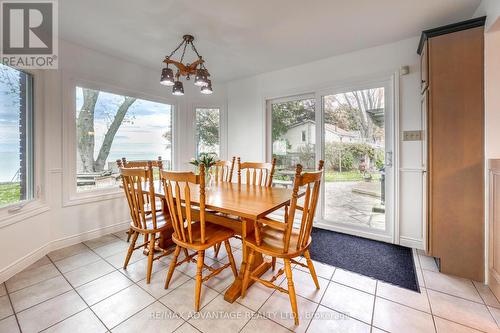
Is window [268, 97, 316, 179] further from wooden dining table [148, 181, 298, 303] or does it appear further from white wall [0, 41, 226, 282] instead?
white wall [0, 41, 226, 282]

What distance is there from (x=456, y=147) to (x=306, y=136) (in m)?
1.73

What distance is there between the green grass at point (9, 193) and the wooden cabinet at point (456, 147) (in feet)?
12.9

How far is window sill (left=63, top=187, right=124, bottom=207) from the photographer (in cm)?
263

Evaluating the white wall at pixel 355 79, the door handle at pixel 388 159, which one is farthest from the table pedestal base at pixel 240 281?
the door handle at pixel 388 159

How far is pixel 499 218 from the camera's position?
1.66 meters

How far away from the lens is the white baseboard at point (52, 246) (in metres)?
1.95

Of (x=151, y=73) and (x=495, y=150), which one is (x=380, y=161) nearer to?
(x=495, y=150)

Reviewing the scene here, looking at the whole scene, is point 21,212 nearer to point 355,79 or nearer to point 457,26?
point 355,79

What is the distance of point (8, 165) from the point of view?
6.79 ft

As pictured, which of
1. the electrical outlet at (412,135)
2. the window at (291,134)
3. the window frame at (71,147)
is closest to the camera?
the electrical outlet at (412,135)

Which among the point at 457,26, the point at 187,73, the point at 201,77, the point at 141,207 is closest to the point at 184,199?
the point at 141,207

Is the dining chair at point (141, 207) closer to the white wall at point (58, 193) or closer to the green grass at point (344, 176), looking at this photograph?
the white wall at point (58, 193)

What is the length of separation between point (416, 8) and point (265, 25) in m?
1.38

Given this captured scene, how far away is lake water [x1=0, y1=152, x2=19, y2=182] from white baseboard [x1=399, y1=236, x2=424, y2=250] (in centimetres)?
420
